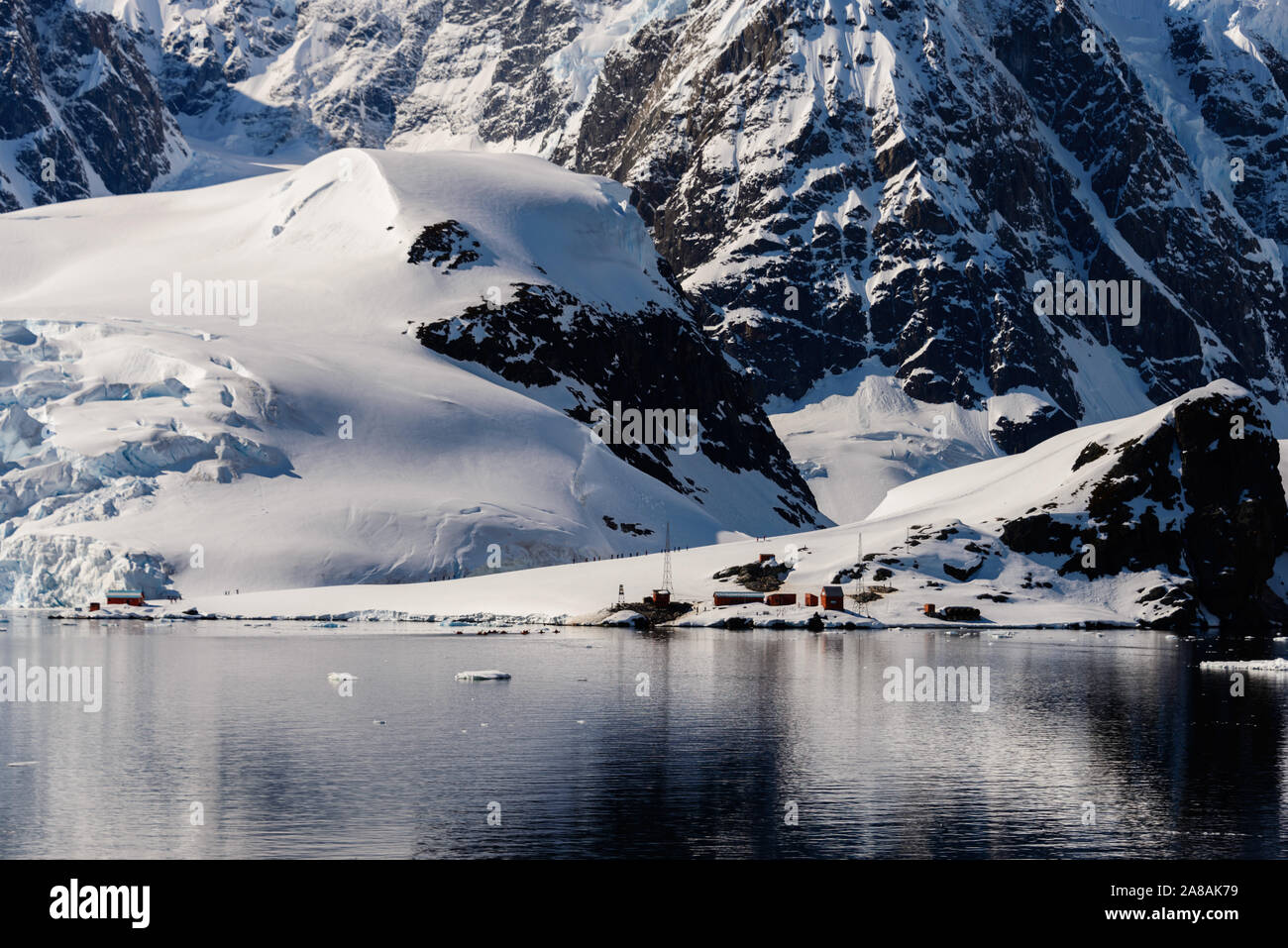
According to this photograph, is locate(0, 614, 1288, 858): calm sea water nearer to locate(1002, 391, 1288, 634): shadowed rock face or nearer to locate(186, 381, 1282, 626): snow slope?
locate(186, 381, 1282, 626): snow slope

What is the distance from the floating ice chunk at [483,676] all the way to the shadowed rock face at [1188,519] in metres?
77.3

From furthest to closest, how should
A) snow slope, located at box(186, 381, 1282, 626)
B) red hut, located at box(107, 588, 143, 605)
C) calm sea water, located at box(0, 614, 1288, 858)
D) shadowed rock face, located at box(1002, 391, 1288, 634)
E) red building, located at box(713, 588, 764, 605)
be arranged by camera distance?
shadowed rock face, located at box(1002, 391, 1288, 634)
red building, located at box(713, 588, 764, 605)
red hut, located at box(107, 588, 143, 605)
snow slope, located at box(186, 381, 1282, 626)
calm sea water, located at box(0, 614, 1288, 858)

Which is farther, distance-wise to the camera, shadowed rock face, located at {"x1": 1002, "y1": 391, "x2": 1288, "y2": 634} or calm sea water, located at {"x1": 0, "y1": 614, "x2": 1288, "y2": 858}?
shadowed rock face, located at {"x1": 1002, "y1": 391, "x2": 1288, "y2": 634}

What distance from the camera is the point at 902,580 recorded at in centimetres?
15325

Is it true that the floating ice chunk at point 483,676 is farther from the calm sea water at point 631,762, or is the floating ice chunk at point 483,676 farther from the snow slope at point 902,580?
the snow slope at point 902,580

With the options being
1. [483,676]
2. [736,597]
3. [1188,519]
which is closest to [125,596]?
[736,597]

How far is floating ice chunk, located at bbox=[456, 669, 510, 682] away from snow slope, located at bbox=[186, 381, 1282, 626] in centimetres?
5747

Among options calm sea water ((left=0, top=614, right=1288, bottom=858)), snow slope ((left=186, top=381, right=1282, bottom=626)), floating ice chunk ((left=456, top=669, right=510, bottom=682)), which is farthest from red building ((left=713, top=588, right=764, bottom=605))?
floating ice chunk ((left=456, top=669, right=510, bottom=682))

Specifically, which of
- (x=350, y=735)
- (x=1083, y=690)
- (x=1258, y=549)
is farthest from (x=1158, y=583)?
(x=350, y=735)

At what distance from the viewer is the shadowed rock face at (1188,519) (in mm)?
154625

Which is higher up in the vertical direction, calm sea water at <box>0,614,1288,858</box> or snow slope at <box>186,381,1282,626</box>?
snow slope at <box>186,381,1282,626</box>

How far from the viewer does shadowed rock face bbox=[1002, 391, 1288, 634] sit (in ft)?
507

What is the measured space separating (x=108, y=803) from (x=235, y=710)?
2169 cm
